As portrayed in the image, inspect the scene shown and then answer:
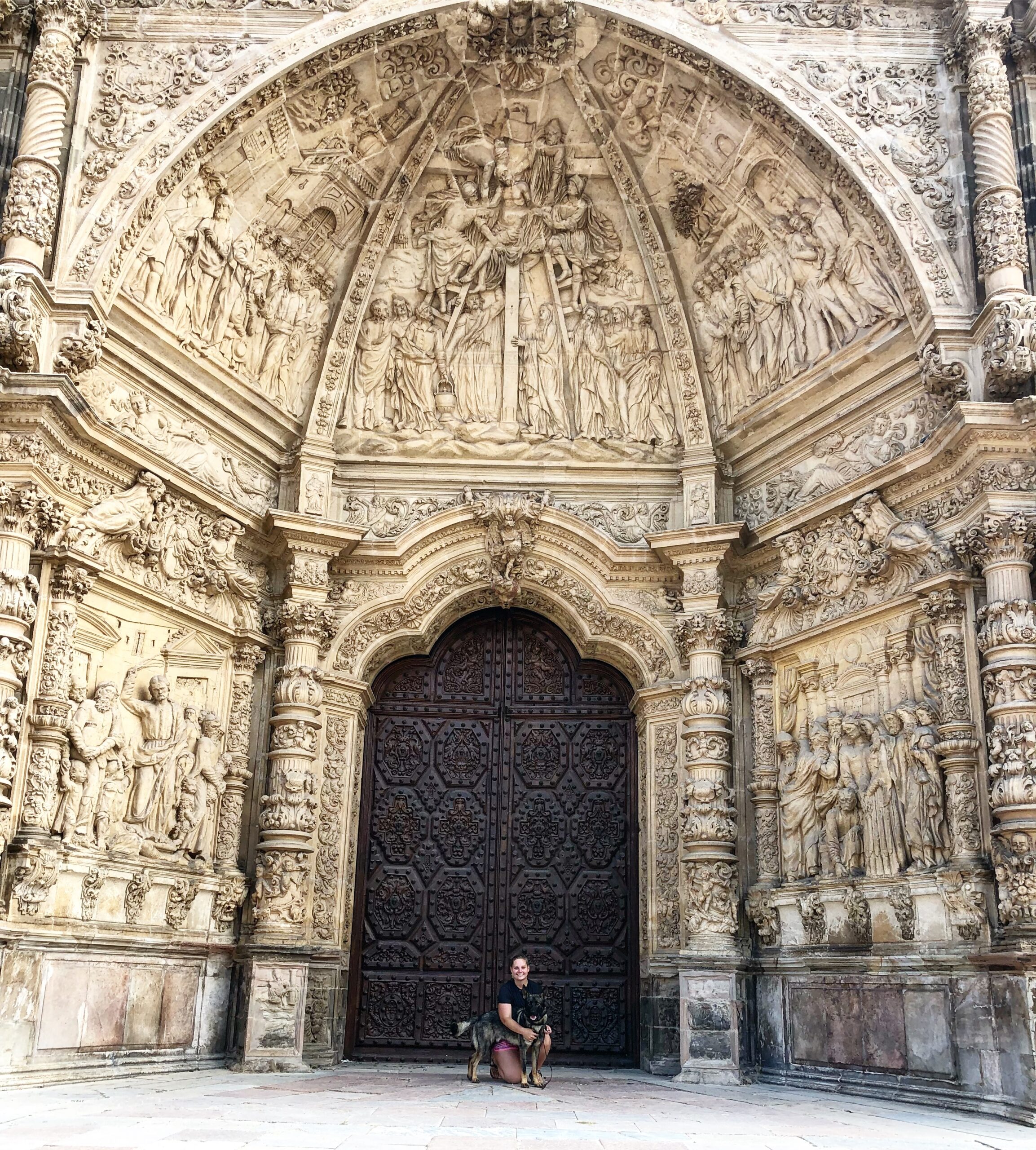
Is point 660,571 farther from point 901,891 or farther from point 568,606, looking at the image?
point 901,891

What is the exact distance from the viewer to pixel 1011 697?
820 cm

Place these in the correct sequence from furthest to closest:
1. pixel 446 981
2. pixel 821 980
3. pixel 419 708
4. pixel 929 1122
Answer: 1. pixel 419 708
2. pixel 446 981
3. pixel 821 980
4. pixel 929 1122

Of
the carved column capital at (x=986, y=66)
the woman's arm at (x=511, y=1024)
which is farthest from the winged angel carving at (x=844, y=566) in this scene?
the woman's arm at (x=511, y=1024)

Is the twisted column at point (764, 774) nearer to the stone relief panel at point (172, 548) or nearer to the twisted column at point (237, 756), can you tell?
the twisted column at point (237, 756)

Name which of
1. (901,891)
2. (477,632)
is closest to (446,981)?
(477,632)

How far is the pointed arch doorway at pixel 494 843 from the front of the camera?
34.2ft

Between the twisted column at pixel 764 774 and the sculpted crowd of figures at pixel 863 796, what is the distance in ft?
0.25

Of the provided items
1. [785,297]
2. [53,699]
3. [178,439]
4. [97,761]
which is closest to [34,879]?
[97,761]

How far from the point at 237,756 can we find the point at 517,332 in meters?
4.81

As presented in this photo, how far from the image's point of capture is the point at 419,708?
36.9 feet

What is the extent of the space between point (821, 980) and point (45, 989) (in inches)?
222

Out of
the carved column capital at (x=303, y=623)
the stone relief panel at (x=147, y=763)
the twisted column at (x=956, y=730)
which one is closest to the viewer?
the twisted column at (x=956, y=730)

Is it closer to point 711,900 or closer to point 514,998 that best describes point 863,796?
point 711,900

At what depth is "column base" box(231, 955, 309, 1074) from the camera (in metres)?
9.36
